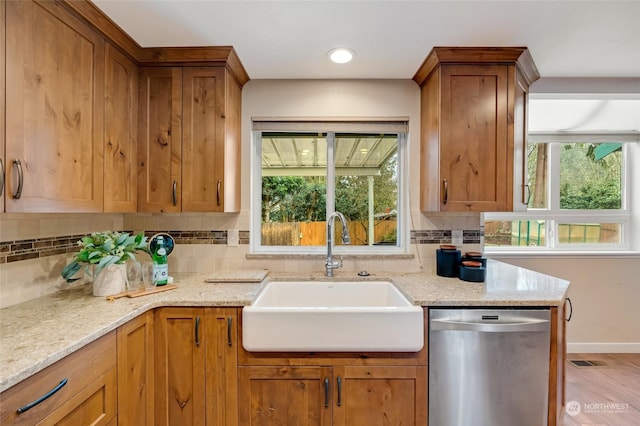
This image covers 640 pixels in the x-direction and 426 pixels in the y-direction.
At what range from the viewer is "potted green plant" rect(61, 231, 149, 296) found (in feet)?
4.85

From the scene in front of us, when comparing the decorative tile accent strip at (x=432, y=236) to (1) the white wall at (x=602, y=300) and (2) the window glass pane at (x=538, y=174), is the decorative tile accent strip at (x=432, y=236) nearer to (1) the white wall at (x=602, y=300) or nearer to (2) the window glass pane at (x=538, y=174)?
(1) the white wall at (x=602, y=300)

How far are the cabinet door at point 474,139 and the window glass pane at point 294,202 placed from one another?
90 centimetres

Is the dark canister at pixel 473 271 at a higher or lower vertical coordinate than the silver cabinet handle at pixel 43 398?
higher

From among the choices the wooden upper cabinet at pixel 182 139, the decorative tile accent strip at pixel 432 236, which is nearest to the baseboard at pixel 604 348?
the decorative tile accent strip at pixel 432 236

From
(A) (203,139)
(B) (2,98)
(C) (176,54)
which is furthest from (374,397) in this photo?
(C) (176,54)

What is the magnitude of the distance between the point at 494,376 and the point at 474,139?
4.29 feet

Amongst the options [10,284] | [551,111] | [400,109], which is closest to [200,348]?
[10,284]

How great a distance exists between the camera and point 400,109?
7.01 feet

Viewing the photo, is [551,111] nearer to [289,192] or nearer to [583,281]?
[583,281]

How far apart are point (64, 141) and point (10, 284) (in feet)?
2.31

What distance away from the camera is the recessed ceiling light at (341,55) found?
5.69 ft

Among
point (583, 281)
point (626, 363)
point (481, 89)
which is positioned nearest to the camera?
point (481, 89)

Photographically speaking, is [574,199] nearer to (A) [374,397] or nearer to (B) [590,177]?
(B) [590,177]

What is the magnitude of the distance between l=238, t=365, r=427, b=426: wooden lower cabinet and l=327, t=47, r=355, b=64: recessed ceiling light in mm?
1719
